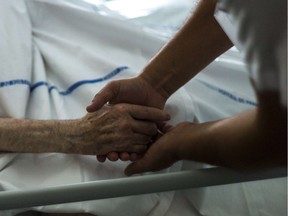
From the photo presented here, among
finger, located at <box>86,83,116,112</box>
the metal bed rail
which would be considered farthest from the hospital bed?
finger, located at <box>86,83,116,112</box>

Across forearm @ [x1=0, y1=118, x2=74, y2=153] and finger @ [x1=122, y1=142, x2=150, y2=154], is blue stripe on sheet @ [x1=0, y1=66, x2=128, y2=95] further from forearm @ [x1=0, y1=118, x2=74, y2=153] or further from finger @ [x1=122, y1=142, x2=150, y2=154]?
finger @ [x1=122, y1=142, x2=150, y2=154]

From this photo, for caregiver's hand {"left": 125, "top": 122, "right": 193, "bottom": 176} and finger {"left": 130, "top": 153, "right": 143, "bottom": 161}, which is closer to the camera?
caregiver's hand {"left": 125, "top": 122, "right": 193, "bottom": 176}

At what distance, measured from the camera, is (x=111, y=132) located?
1030 mm

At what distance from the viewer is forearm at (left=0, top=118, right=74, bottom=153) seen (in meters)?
1.03

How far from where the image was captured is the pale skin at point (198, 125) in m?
0.65

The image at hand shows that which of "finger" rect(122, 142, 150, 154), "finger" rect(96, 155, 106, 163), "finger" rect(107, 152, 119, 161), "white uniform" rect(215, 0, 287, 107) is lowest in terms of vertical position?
"finger" rect(96, 155, 106, 163)

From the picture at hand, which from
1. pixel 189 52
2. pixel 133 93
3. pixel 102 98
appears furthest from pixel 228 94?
pixel 102 98

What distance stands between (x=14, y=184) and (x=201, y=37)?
1.96 feet

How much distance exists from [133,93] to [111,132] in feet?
0.45

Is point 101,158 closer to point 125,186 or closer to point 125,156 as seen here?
point 125,156

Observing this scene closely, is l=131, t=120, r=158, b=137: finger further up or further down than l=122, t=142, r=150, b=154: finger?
further up

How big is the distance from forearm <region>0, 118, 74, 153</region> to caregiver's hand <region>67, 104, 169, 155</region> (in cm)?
2

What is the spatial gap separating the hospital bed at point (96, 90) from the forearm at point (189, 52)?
0.05m

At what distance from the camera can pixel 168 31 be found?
1.38 m
